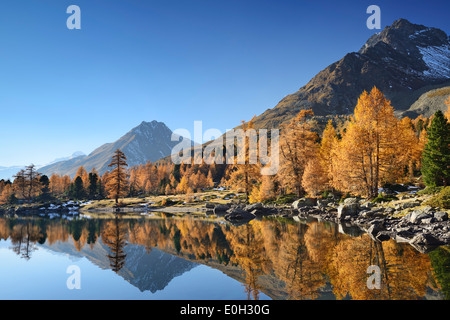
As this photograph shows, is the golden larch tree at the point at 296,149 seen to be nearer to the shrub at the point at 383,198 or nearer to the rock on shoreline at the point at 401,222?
the rock on shoreline at the point at 401,222

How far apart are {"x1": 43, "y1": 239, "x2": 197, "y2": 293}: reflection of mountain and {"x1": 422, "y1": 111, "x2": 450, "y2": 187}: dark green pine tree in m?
33.8

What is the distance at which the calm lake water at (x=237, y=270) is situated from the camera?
1025cm

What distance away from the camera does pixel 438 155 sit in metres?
34.5

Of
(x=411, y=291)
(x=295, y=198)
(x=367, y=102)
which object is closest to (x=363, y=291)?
(x=411, y=291)

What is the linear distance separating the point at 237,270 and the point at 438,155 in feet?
114

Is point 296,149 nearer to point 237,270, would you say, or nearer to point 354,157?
point 354,157

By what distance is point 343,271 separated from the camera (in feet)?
38.7

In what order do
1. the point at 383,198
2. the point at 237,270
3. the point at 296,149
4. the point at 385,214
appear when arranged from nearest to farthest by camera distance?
the point at 237,270 < the point at 385,214 < the point at 383,198 < the point at 296,149

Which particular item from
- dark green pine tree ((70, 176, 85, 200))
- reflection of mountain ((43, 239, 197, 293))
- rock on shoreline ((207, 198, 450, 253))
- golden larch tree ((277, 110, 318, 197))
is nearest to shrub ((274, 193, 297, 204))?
golden larch tree ((277, 110, 318, 197))

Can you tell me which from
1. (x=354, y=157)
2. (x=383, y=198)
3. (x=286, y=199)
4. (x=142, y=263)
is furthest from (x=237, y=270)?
(x=286, y=199)

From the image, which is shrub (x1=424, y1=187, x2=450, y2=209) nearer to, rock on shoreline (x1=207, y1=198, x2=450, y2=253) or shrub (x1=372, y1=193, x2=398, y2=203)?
rock on shoreline (x1=207, y1=198, x2=450, y2=253)

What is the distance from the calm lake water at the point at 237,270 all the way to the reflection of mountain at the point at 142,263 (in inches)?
2.2

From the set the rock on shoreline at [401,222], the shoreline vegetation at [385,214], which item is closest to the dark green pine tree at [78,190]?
the shoreline vegetation at [385,214]
